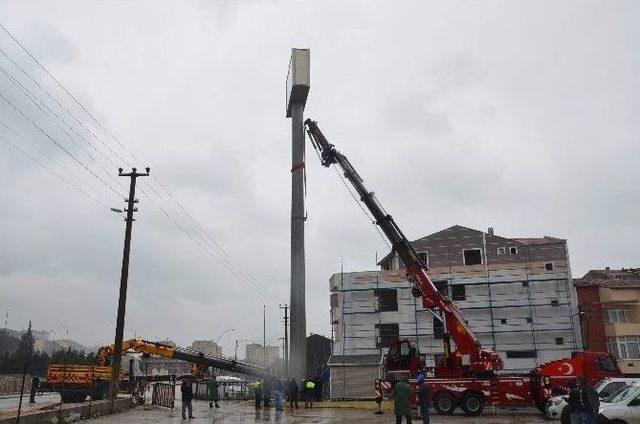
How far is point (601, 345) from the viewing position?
3928cm

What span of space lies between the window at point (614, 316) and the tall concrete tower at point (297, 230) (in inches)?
923

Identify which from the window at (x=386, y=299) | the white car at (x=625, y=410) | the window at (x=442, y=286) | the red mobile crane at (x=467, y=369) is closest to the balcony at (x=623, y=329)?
the window at (x=442, y=286)

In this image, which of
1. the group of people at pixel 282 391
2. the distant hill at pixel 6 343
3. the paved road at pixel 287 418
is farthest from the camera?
the distant hill at pixel 6 343

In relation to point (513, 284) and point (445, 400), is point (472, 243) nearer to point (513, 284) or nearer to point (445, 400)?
point (513, 284)

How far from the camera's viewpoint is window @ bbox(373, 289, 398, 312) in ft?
141

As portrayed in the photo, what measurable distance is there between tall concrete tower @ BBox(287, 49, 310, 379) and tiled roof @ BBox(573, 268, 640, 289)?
22.6m

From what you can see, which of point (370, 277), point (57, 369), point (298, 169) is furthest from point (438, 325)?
point (57, 369)

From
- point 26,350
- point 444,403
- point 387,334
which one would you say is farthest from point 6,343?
point 444,403

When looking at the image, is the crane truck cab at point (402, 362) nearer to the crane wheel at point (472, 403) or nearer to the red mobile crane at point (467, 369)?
the red mobile crane at point (467, 369)

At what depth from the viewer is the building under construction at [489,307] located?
40031 millimetres

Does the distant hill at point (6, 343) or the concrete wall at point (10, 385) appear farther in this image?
the distant hill at point (6, 343)

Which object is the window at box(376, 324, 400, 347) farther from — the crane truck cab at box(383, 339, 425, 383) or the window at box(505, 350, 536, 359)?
the crane truck cab at box(383, 339, 425, 383)

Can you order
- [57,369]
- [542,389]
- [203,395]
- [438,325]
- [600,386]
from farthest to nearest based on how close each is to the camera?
[438,325], [203,395], [57,369], [542,389], [600,386]

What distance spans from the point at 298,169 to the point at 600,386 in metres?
19.5
